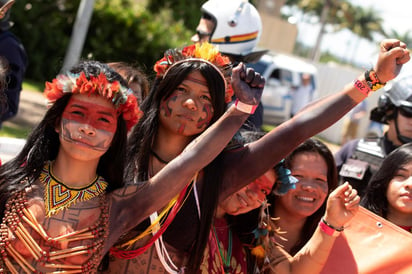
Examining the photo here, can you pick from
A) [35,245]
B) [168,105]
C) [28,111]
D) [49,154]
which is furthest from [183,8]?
[35,245]

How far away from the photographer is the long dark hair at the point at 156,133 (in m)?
2.60

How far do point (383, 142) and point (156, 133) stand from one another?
2216 millimetres

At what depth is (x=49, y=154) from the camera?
244 centimetres

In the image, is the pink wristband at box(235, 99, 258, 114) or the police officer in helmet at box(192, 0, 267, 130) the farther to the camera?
the police officer in helmet at box(192, 0, 267, 130)

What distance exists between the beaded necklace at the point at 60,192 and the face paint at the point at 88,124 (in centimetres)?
17

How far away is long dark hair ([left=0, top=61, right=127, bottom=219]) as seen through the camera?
2.32 metres

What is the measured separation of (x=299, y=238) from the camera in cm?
309

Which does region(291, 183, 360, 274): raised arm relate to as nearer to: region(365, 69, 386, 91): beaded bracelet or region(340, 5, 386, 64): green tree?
region(365, 69, 386, 91): beaded bracelet

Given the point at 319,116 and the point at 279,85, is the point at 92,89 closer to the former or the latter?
the point at 319,116

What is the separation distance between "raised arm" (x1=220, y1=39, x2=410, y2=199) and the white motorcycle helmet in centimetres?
218

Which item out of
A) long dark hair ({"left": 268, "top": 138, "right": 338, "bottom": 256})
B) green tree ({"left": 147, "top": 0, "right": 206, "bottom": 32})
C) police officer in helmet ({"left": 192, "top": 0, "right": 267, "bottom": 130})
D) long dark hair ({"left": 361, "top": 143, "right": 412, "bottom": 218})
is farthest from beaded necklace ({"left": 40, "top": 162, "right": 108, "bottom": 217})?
green tree ({"left": 147, "top": 0, "right": 206, "bottom": 32})

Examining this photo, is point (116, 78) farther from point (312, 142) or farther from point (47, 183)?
point (312, 142)

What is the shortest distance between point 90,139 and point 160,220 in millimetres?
515

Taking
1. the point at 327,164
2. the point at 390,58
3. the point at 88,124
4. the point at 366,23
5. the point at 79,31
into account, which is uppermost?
the point at 390,58
